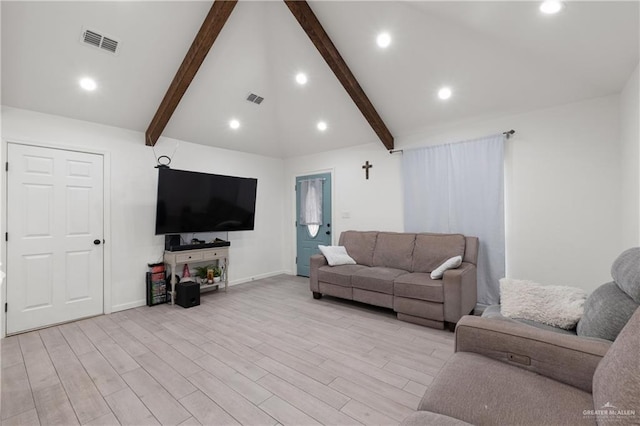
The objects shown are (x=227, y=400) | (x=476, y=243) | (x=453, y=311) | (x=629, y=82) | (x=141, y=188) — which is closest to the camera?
(x=227, y=400)

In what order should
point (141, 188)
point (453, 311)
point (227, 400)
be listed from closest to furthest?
1. point (227, 400)
2. point (453, 311)
3. point (141, 188)

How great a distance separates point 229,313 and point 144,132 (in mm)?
2864

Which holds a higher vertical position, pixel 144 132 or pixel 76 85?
pixel 76 85

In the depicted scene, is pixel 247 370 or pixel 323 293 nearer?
pixel 247 370

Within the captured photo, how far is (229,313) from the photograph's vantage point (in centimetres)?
365

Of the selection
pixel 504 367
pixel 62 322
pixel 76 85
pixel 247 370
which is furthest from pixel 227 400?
pixel 76 85

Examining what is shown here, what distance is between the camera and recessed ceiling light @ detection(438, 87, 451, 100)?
3.47 meters

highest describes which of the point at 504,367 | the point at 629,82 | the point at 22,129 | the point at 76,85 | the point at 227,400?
the point at 76,85

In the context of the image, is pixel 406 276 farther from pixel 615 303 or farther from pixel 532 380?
pixel 532 380

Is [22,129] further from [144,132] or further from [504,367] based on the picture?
[504,367]

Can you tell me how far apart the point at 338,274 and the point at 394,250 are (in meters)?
0.92

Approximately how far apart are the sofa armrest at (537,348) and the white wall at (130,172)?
417 cm

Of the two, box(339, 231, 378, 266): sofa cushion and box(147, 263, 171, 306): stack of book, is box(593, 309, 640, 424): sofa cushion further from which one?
box(147, 263, 171, 306): stack of book

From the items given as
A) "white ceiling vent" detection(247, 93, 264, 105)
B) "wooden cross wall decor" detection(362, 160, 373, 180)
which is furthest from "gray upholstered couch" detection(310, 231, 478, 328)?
"white ceiling vent" detection(247, 93, 264, 105)
